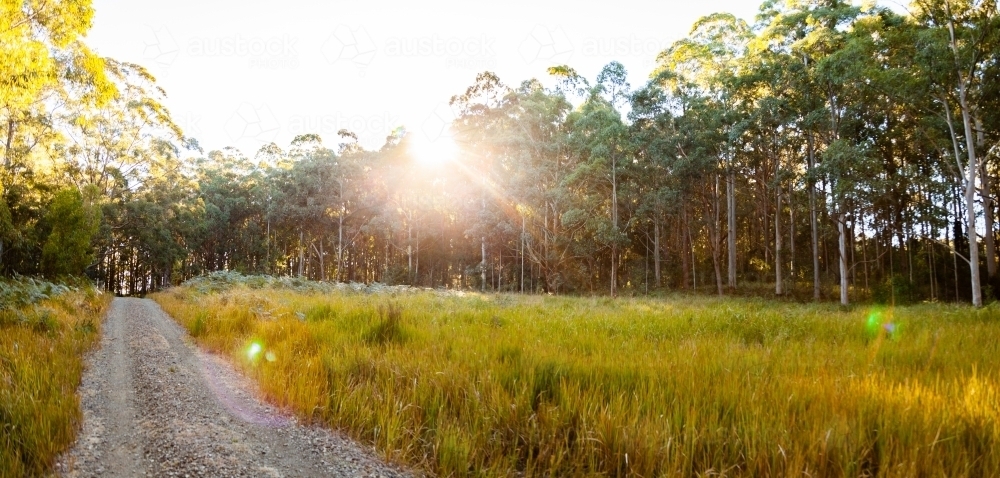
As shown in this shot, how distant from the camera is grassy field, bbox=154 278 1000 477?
2369 millimetres

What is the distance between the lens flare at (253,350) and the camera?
5.25 meters

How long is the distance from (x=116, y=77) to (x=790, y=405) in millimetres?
40509

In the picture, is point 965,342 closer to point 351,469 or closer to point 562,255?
point 351,469

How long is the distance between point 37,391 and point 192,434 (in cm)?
147

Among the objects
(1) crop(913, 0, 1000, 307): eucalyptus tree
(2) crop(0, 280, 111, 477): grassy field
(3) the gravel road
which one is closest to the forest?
(1) crop(913, 0, 1000, 307): eucalyptus tree

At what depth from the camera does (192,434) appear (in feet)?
9.50

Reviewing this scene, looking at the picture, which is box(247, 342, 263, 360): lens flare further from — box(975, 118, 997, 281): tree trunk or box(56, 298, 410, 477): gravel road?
box(975, 118, 997, 281): tree trunk

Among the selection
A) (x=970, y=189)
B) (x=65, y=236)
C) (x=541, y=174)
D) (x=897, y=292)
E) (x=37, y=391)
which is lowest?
(x=897, y=292)

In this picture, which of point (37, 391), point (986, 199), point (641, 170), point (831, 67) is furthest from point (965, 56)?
point (37, 391)

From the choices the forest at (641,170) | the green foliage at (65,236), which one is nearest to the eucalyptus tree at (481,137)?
the forest at (641,170)

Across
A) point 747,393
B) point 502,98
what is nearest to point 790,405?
point 747,393

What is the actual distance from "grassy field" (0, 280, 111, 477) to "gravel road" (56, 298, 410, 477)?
12 cm

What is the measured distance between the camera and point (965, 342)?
18.0ft

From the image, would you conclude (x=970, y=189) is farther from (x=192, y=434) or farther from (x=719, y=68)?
(x=192, y=434)
